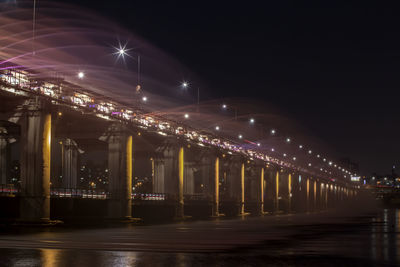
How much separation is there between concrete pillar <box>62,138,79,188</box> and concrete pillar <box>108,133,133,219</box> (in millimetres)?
24457

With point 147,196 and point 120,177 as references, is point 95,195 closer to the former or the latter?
point 147,196

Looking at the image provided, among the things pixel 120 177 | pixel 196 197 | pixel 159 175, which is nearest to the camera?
pixel 120 177

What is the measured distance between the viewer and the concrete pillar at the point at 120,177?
65.1m

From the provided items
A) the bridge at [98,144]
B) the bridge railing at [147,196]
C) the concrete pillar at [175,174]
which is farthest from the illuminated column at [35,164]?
the bridge railing at [147,196]

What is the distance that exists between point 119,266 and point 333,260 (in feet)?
26.4

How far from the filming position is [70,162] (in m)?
89.7

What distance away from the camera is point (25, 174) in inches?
1967

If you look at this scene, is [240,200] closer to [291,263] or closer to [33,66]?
[33,66]

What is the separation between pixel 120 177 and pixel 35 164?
1641cm

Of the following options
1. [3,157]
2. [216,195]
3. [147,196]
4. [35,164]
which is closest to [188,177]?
[216,195]

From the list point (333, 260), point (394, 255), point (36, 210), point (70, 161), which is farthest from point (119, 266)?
point (70, 161)

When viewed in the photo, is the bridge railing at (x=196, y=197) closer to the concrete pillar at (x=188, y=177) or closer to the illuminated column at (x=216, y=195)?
the illuminated column at (x=216, y=195)

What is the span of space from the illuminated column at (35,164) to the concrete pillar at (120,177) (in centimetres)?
1530

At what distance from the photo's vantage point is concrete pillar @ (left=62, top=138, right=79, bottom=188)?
88300 mm
